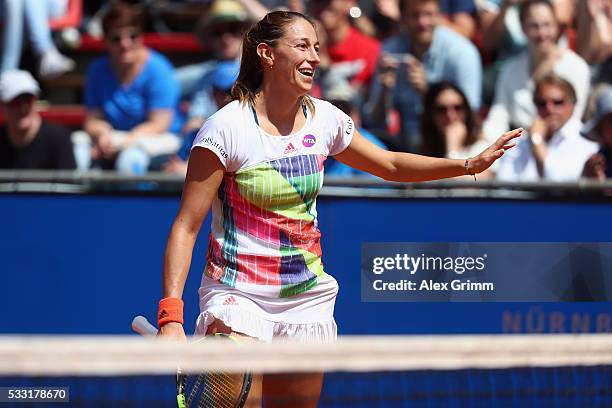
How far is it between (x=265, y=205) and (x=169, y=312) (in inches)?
21.2

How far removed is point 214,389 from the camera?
386cm

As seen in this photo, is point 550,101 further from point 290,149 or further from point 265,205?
point 265,205

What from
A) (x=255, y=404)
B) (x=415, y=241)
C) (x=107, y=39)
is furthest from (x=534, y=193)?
(x=107, y=39)

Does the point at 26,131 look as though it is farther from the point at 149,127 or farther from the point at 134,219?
the point at 134,219

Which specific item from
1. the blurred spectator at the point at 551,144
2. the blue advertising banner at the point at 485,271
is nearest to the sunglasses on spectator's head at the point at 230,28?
the blurred spectator at the point at 551,144

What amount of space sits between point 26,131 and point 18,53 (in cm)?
164

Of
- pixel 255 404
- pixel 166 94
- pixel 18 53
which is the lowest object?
pixel 255 404

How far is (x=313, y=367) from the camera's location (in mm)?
3160

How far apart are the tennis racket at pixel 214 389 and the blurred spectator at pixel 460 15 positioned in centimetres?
538

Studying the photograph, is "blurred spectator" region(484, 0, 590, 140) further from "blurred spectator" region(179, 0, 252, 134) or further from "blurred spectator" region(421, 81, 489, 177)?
"blurred spectator" region(179, 0, 252, 134)

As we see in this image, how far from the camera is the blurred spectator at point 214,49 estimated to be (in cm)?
816

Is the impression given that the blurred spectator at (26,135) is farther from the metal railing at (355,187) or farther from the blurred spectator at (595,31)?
the blurred spectator at (595,31)

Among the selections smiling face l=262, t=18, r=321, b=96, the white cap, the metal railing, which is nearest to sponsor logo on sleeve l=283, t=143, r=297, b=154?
smiling face l=262, t=18, r=321, b=96

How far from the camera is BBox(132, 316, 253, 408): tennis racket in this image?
3697 millimetres
